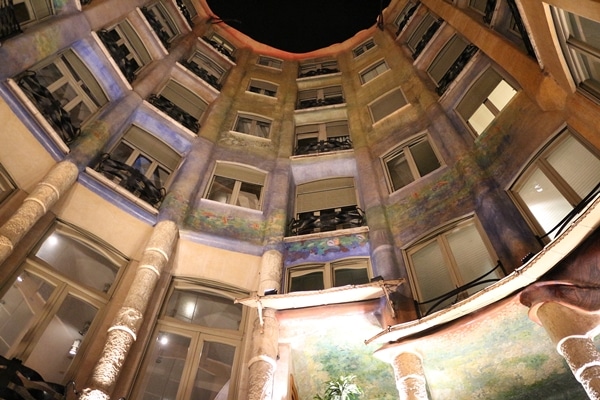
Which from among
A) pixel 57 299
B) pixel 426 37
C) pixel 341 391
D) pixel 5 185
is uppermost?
pixel 426 37

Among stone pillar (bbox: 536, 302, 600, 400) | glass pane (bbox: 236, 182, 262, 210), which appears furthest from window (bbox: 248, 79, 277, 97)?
stone pillar (bbox: 536, 302, 600, 400)

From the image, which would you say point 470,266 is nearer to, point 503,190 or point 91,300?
point 503,190

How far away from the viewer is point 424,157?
477 inches

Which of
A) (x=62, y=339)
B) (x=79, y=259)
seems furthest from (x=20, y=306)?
(x=79, y=259)

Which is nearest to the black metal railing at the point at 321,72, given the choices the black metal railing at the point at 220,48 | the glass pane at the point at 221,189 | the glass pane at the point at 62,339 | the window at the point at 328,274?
the black metal railing at the point at 220,48

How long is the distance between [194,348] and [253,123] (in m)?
9.55

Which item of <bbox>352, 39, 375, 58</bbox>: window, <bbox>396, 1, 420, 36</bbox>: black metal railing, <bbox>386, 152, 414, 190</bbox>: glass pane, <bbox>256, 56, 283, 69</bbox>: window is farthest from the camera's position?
<bbox>256, 56, 283, 69</bbox>: window

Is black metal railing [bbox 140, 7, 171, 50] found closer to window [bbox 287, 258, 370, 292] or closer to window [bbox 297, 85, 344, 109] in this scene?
window [bbox 297, 85, 344, 109]

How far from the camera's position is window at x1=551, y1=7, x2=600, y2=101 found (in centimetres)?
709

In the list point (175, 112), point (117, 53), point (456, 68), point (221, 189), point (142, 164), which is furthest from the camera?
point (175, 112)

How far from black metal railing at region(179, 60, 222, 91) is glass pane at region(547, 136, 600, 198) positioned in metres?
12.0

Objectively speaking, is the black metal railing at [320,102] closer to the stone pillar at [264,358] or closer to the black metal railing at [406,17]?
the black metal railing at [406,17]

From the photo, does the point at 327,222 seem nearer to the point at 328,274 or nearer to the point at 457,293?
the point at 328,274

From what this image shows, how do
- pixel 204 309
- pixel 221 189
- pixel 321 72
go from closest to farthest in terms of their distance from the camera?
pixel 204 309 < pixel 221 189 < pixel 321 72
